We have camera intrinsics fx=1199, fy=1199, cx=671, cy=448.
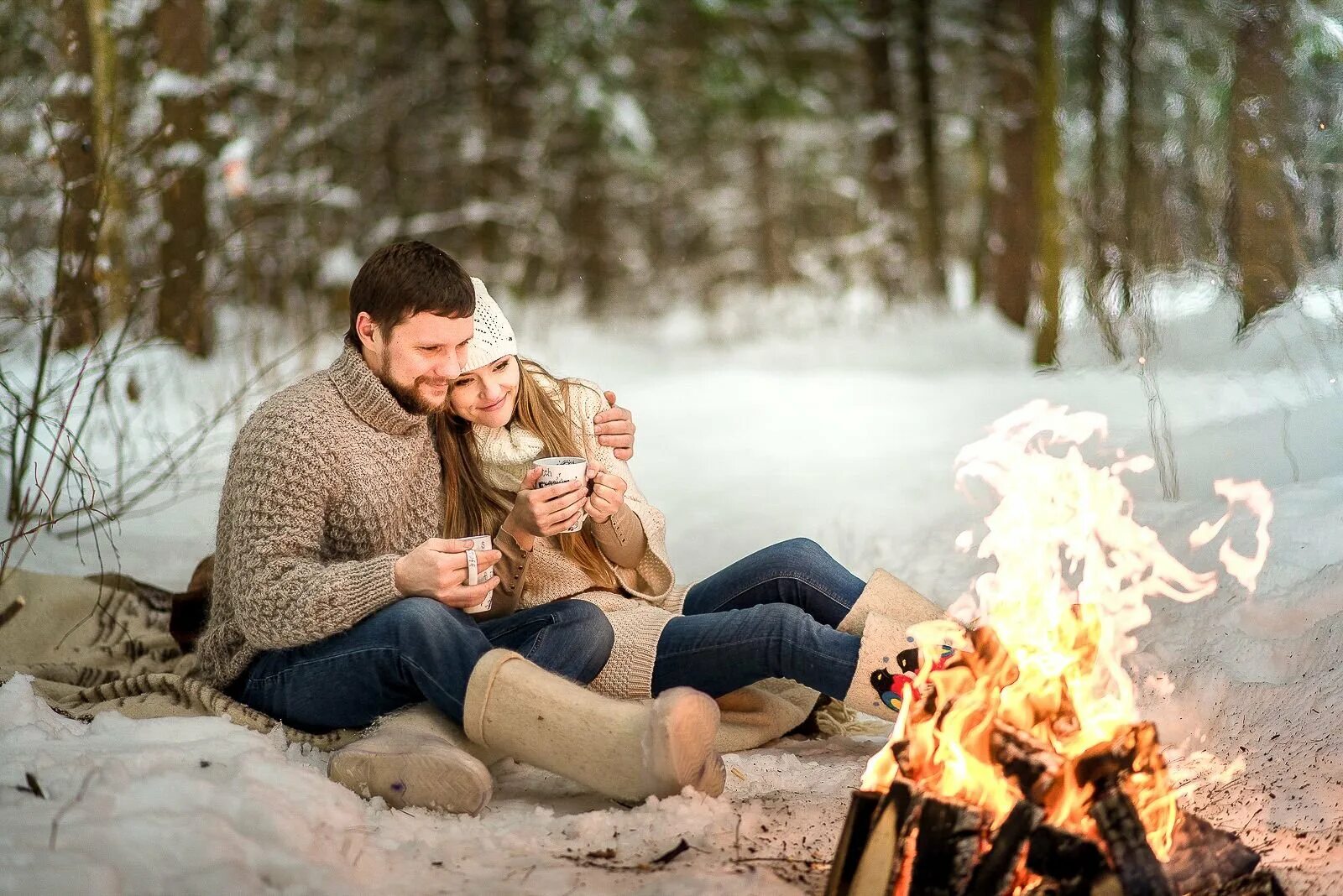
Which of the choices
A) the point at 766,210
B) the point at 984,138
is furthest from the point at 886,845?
the point at 766,210

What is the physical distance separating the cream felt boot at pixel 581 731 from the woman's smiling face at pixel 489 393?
0.82 m

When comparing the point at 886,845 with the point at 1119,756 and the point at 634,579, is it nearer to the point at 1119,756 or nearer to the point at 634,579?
the point at 1119,756

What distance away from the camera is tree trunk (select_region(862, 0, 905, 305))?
44.0ft

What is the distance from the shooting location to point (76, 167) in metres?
5.68

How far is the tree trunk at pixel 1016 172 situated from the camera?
1138 centimetres

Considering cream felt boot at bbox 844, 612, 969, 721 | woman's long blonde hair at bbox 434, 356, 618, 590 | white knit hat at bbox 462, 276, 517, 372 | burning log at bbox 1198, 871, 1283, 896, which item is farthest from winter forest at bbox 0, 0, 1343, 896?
white knit hat at bbox 462, 276, 517, 372

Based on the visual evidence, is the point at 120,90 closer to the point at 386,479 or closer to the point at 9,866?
the point at 386,479

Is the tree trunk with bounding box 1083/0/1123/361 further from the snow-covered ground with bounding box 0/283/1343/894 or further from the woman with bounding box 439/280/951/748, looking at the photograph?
the woman with bounding box 439/280/951/748

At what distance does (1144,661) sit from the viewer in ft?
12.0

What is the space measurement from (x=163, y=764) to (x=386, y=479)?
0.95m

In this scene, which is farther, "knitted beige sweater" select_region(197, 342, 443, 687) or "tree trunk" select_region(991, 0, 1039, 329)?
"tree trunk" select_region(991, 0, 1039, 329)

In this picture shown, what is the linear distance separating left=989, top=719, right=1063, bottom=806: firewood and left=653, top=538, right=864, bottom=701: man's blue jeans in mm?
811

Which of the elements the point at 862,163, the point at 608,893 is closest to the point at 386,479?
the point at 608,893

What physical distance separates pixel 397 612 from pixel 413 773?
0.40m
